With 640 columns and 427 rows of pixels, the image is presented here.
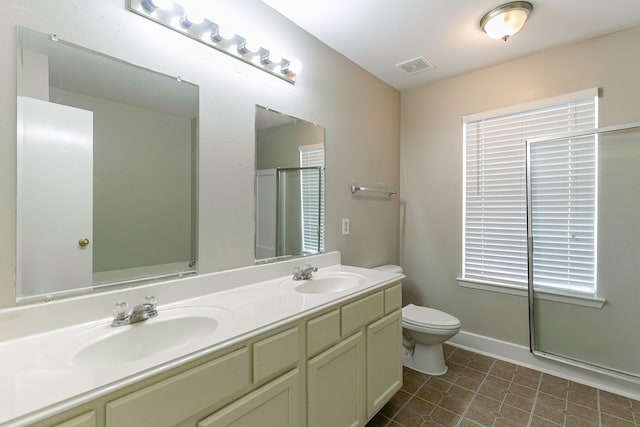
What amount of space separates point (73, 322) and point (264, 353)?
0.69 metres

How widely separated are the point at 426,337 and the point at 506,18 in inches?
85.8

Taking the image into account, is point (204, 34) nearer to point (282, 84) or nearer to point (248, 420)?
point (282, 84)

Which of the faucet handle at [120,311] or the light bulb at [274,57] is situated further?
the light bulb at [274,57]

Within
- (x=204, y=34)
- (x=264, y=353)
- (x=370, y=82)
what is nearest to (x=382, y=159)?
(x=370, y=82)

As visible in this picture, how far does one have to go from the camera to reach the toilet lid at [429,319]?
2.09 metres

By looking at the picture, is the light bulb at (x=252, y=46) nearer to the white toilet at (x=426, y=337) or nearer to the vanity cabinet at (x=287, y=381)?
the vanity cabinet at (x=287, y=381)

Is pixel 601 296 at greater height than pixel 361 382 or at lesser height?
greater

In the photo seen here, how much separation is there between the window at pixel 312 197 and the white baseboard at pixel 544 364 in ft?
5.57

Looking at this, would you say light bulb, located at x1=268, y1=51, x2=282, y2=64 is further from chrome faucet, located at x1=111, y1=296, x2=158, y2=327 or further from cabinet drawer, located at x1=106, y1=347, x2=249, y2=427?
cabinet drawer, located at x1=106, y1=347, x2=249, y2=427

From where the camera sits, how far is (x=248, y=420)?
958 millimetres

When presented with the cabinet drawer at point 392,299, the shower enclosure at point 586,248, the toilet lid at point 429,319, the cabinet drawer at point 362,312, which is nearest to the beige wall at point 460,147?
the shower enclosure at point 586,248

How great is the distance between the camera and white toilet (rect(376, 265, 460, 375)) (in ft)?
6.85

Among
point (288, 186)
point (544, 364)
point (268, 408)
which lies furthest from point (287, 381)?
point (544, 364)

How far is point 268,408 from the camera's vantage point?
102cm
